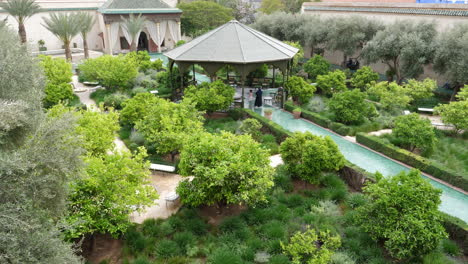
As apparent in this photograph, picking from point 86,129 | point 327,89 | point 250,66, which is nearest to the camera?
point 86,129

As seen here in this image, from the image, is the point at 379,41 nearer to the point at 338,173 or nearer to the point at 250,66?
the point at 250,66

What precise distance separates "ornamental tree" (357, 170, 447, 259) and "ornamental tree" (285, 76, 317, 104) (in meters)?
11.6

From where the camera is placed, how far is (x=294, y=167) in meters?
11.2

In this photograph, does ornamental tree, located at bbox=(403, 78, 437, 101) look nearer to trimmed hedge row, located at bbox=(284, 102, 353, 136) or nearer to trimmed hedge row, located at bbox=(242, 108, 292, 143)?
trimmed hedge row, located at bbox=(284, 102, 353, 136)

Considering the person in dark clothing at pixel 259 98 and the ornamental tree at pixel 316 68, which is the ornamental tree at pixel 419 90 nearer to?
the ornamental tree at pixel 316 68

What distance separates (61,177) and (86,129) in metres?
5.22

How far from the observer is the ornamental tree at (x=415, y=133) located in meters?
13.1

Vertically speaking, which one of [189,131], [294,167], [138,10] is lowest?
[294,167]

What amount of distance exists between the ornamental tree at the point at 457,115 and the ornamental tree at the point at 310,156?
746 cm

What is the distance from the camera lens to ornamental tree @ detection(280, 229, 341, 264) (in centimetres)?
754

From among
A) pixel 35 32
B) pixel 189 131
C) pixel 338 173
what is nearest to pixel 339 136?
pixel 338 173

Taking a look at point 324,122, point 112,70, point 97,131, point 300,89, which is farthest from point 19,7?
point 324,122

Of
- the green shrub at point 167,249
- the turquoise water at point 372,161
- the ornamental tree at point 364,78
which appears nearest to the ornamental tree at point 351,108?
the turquoise water at point 372,161

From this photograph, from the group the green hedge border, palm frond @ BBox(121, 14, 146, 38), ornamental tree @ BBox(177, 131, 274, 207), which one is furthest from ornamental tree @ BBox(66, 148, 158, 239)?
palm frond @ BBox(121, 14, 146, 38)
